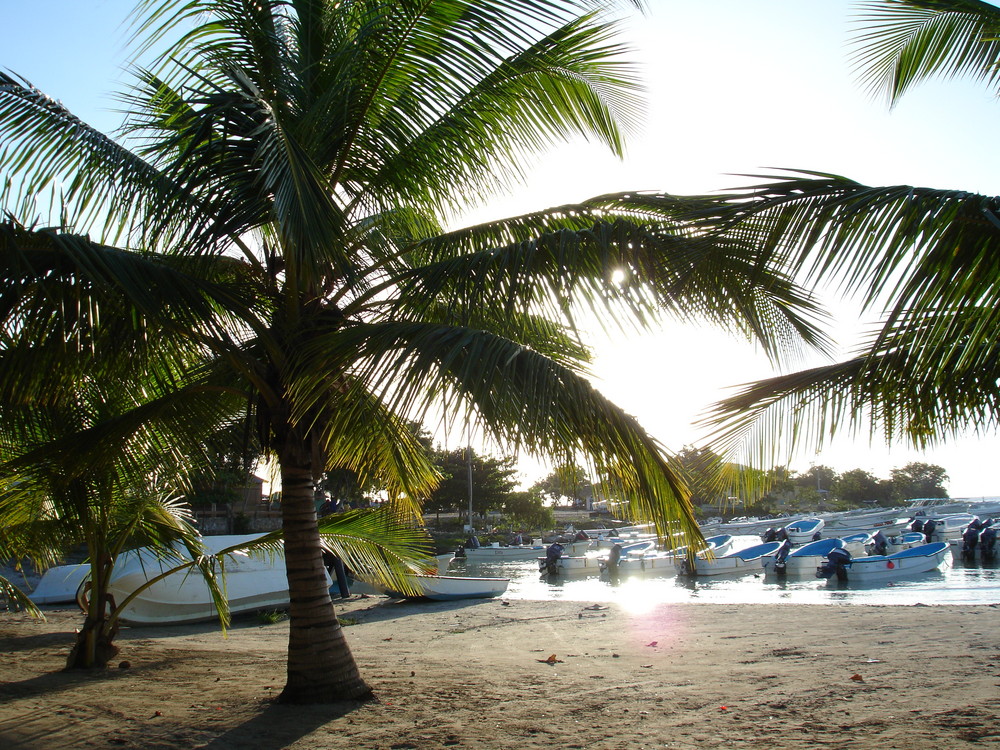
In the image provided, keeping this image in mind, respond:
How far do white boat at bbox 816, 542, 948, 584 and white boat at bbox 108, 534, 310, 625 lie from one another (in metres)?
16.2

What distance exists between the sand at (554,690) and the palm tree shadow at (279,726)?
22 mm

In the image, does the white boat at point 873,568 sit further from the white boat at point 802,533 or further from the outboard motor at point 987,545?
the white boat at point 802,533

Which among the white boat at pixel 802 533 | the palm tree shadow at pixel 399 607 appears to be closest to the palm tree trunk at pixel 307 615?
the palm tree shadow at pixel 399 607

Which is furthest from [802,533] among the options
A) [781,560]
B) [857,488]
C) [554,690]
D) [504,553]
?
[857,488]

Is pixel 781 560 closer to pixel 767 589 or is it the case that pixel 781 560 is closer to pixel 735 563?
pixel 735 563

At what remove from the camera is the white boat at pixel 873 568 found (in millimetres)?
22688

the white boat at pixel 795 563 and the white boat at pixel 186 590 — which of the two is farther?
the white boat at pixel 795 563

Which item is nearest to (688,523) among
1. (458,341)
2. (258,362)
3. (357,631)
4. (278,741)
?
(458,341)

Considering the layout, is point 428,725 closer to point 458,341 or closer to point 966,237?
point 458,341

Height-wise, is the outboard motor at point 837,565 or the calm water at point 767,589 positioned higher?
the outboard motor at point 837,565

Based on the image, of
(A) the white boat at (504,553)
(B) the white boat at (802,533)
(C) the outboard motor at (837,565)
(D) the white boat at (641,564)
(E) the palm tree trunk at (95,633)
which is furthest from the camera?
(B) the white boat at (802,533)

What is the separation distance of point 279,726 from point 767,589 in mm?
19523

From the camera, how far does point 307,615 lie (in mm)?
6336

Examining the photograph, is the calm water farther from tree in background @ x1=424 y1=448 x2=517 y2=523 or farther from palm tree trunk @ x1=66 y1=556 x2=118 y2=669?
tree in background @ x1=424 y1=448 x2=517 y2=523
